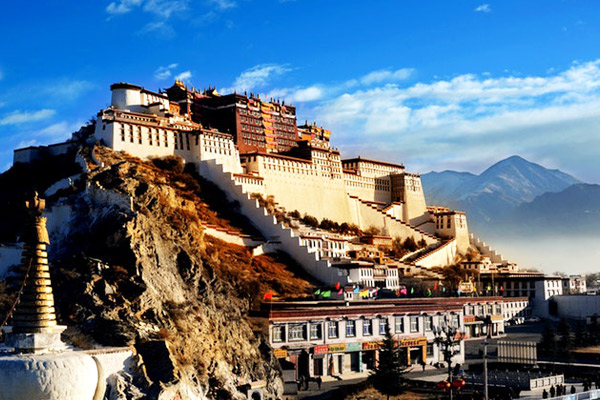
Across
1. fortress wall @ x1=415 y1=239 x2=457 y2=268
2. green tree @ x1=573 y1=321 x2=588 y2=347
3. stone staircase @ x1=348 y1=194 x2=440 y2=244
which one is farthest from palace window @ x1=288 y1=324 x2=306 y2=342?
stone staircase @ x1=348 y1=194 x2=440 y2=244

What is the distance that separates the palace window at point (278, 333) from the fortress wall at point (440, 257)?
44.0 m

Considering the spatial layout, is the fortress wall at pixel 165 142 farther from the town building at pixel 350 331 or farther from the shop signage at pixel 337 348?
the shop signage at pixel 337 348

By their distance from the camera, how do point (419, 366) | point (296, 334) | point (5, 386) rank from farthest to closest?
point (419, 366) < point (296, 334) < point (5, 386)

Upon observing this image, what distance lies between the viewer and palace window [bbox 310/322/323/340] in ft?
157

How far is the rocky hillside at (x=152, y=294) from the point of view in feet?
112

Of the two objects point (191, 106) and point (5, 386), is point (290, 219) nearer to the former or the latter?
point (191, 106)

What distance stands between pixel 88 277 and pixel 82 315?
2919 millimetres

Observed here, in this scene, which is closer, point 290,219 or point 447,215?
point 290,219

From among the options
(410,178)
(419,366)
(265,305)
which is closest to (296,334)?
(265,305)

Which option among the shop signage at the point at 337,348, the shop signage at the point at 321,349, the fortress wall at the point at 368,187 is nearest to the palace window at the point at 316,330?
the shop signage at the point at 321,349

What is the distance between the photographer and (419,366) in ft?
173

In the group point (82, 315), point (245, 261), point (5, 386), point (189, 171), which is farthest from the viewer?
point (189, 171)

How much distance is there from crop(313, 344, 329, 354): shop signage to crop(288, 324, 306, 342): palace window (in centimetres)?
103

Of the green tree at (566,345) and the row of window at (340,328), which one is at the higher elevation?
the row of window at (340,328)
